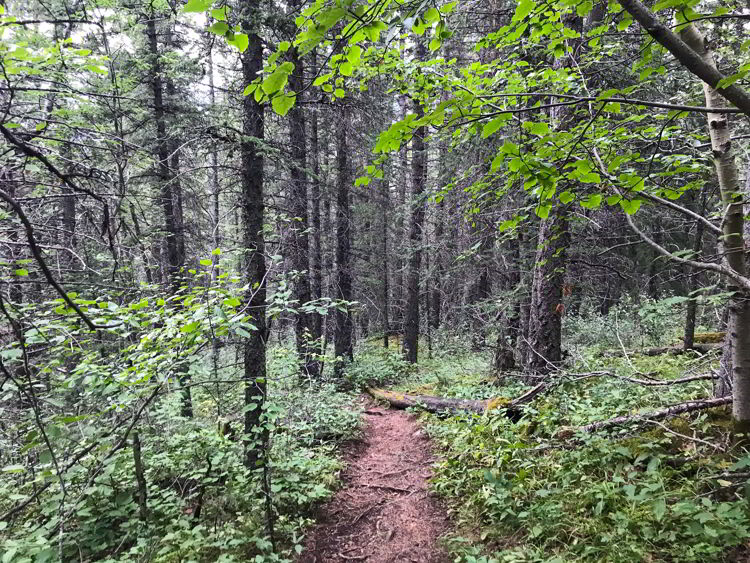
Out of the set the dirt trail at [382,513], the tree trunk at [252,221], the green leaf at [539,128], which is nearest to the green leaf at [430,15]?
the green leaf at [539,128]

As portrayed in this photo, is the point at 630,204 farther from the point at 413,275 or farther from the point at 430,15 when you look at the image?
the point at 413,275

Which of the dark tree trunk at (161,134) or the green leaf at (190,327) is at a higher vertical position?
the dark tree trunk at (161,134)

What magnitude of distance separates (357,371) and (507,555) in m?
9.06

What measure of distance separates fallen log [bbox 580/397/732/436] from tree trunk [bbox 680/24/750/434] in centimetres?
45

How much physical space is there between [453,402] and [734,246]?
6040 millimetres

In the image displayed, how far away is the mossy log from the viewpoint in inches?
246

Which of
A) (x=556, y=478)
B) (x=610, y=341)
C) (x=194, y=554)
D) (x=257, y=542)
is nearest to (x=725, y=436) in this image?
(x=556, y=478)

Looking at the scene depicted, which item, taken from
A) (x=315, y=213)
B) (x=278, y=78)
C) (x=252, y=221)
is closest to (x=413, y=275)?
(x=315, y=213)

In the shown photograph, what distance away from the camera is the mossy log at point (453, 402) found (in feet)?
20.5

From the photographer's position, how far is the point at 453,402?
8219 millimetres

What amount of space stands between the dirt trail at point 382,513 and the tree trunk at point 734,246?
3222mm

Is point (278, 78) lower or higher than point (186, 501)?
higher

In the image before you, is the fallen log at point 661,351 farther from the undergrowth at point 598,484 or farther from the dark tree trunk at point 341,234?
the dark tree trunk at point 341,234

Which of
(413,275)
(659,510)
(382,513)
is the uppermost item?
(413,275)
